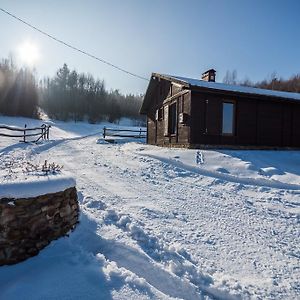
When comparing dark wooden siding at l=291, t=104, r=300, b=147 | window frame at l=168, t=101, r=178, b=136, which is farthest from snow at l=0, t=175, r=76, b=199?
dark wooden siding at l=291, t=104, r=300, b=147

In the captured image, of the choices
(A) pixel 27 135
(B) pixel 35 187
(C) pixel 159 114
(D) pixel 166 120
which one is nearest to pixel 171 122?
(D) pixel 166 120

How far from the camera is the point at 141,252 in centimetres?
391

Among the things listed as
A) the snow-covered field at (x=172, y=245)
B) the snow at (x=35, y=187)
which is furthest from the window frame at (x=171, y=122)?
the snow at (x=35, y=187)

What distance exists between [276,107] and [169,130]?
5.38 m

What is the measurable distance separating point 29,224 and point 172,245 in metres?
1.91

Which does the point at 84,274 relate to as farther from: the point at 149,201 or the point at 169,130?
the point at 169,130

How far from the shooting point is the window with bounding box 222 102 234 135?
13336 millimetres

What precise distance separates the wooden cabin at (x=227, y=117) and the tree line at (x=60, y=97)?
3306 cm

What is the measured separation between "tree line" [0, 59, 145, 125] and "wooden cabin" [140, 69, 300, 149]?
108 feet

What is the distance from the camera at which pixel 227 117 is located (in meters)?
13.4

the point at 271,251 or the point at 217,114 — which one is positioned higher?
the point at 217,114

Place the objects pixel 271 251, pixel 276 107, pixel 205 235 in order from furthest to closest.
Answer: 1. pixel 276 107
2. pixel 205 235
3. pixel 271 251

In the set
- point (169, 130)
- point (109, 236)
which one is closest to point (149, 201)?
point (109, 236)

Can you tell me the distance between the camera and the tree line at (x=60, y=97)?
138ft
